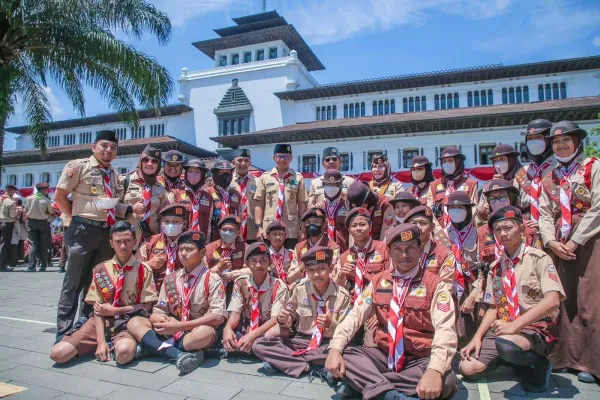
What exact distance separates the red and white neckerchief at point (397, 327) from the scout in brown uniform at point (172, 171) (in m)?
4.07

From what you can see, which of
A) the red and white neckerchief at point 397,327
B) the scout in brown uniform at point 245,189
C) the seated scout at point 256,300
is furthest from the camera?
the scout in brown uniform at point 245,189

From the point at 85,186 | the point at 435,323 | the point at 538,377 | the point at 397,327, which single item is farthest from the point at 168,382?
the point at 538,377

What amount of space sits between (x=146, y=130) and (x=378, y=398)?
39881mm

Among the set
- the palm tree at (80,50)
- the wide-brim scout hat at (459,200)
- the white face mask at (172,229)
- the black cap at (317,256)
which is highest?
the palm tree at (80,50)

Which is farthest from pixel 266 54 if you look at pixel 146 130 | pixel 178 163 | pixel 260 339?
pixel 260 339

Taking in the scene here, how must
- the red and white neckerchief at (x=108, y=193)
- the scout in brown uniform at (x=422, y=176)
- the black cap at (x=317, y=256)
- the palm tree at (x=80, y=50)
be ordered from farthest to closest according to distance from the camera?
1. the palm tree at (x=80, y=50)
2. the scout in brown uniform at (x=422, y=176)
3. the red and white neckerchief at (x=108, y=193)
4. the black cap at (x=317, y=256)

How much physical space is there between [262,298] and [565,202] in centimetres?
358

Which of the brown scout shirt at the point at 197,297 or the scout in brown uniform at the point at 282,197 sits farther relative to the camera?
the scout in brown uniform at the point at 282,197

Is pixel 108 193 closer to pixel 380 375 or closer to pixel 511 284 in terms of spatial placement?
pixel 380 375

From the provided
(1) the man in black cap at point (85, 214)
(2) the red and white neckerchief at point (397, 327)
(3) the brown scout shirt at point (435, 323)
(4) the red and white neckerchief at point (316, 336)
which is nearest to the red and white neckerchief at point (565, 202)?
(3) the brown scout shirt at point (435, 323)

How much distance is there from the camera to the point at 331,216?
622 centimetres

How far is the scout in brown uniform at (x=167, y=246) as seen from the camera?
5645mm

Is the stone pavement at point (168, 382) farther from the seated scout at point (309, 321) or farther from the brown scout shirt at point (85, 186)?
the brown scout shirt at point (85, 186)

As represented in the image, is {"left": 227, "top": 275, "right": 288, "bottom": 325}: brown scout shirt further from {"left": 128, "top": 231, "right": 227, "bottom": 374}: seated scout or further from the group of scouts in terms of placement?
{"left": 128, "top": 231, "right": 227, "bottom": 374}: seated scout
